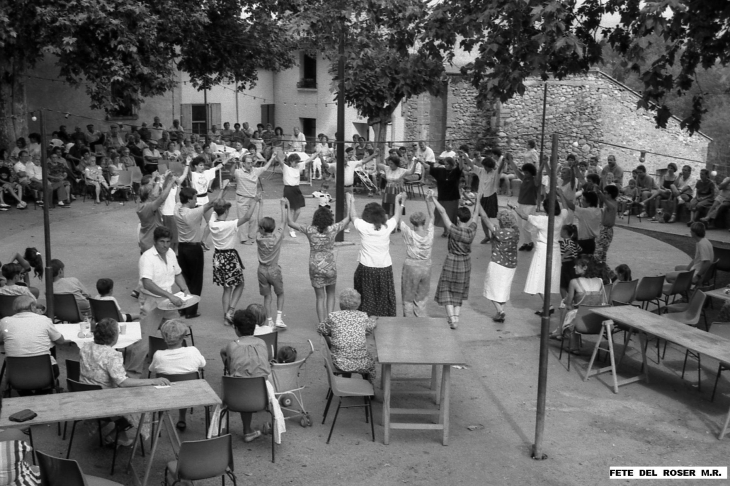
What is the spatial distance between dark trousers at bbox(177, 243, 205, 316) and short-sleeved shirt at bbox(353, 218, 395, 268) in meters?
2.51

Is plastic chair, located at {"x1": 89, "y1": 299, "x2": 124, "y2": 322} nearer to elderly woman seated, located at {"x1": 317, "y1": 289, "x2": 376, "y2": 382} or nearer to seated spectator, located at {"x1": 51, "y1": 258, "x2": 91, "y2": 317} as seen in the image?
seated spectator, located at {"x1": 51, "y1": 258, "x2": 91, "y2": 317}

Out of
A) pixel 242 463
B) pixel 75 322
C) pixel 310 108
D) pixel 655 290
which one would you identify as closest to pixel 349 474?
pixel 242 463

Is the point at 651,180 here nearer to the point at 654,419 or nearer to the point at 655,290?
the point at 655,290

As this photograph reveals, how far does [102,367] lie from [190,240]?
4.47 m

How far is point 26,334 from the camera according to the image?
828 cm

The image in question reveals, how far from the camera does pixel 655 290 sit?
11633 mm

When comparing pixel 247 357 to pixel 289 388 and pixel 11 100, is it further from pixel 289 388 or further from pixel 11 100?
pixel 11 100

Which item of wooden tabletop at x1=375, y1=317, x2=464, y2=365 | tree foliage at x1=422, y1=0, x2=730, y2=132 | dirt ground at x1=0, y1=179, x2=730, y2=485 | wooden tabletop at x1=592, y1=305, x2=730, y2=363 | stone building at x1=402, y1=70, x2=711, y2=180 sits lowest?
dirt ground at x1=0, y1=179, x2=730, y2=485


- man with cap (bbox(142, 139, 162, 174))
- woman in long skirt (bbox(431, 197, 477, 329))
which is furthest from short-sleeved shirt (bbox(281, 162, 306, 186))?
man with cap (bbox(142, 139, 162, 174))

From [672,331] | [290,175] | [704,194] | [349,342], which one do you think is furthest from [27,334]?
[704,194]

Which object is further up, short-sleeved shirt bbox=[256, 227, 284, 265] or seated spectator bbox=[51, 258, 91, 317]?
short-sleeved shirt bbox=[256, 227, 284, 265]

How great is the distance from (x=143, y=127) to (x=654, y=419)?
19.3 meters

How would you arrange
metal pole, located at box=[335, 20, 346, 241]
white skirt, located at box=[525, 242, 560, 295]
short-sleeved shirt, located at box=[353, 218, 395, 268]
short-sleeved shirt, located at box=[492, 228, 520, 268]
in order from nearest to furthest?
short-sleeved shirt, located at box=[353, 218, 395, 268]
short-sleeved shirt, located at box=[492, 228, 520, 268]
white skirt, located at box=[525, 242, 560, 295]
metal pole, located at box=[335, 20, 346, 241]

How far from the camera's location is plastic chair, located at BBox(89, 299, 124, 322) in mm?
9828
